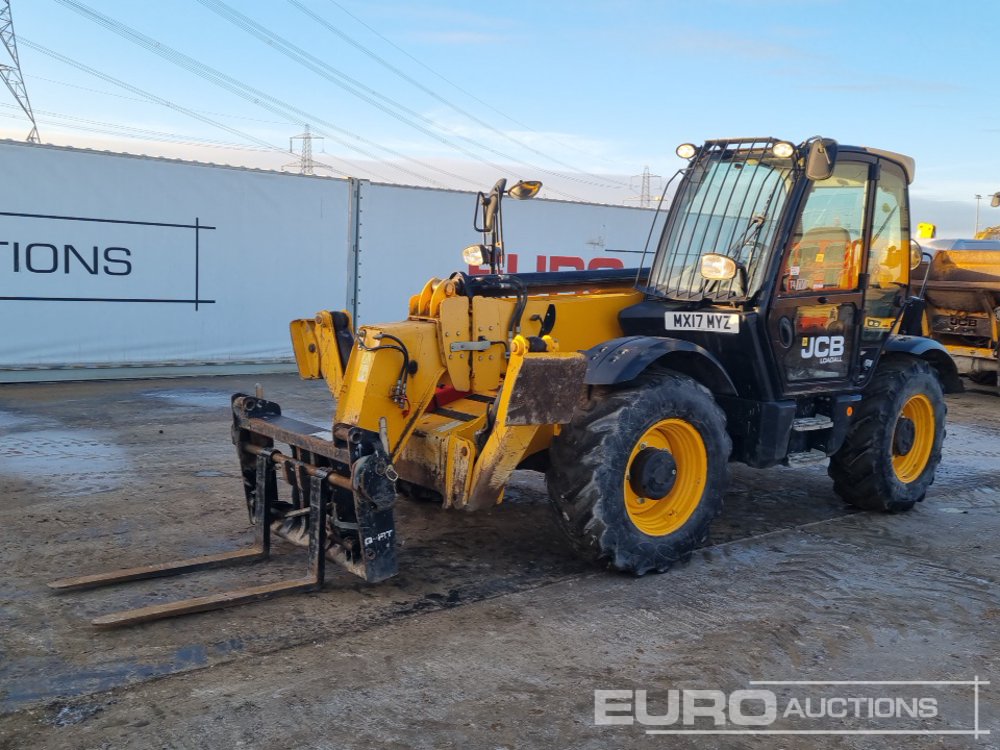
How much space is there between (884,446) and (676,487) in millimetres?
1858

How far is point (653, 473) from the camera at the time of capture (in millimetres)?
4750

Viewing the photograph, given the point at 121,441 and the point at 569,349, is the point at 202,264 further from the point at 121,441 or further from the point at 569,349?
the point at 569,349

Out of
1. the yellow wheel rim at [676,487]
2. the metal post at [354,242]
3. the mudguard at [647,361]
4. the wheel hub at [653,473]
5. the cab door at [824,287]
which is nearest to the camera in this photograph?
the mudguard at [647,361]

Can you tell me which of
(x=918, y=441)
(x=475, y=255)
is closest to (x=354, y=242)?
(x=475, y=255)

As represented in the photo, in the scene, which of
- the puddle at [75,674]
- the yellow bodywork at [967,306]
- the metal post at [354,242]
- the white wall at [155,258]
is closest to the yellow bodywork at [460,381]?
the puddle at [75,674]

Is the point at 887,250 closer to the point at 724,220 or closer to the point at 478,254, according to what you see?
the point at 724,220

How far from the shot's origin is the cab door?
17.9 ft

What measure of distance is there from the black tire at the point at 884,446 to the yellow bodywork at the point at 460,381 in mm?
1969

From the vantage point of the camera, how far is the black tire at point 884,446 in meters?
6.09

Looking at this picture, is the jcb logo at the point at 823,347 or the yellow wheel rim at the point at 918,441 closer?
the jcb logo at the point at 823,347

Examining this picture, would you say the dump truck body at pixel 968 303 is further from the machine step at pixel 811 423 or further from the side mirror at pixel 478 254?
the side mirror at pixel 478 254

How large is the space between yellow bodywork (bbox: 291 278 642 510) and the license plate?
475 mm

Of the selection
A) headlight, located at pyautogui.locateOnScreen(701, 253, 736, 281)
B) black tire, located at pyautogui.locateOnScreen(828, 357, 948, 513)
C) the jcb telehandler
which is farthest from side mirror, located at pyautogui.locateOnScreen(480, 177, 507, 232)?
black tire, located at pyautogui.locateOnScreen(828, 357, 948, 513)

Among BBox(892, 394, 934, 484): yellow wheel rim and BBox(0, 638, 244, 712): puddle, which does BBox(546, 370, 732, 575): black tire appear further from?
BBox(892, 394, 934, 484): yellow wheel rim
